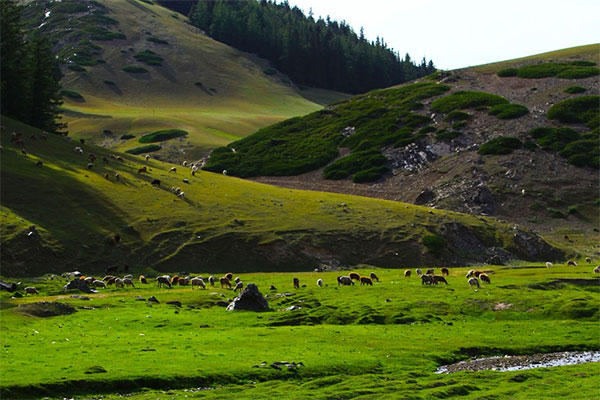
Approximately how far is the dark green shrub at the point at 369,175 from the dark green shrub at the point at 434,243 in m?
44.2

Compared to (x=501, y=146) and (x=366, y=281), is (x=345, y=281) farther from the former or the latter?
(x=501, y=146)

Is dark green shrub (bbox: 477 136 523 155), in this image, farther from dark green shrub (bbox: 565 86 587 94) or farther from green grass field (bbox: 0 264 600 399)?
green grass field (bbox: 0 264 600 399)

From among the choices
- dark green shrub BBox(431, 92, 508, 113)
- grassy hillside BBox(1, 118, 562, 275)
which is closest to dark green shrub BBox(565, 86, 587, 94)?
dark green shrub BBox(431, 92, 508, 113)

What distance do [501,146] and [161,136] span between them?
81.8m

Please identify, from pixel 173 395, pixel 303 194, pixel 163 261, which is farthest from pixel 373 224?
pixel 173 395

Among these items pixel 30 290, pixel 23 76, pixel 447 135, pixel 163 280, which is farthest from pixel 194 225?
pixel 447 135

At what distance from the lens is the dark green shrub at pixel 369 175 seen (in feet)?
458

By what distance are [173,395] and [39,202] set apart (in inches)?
2259

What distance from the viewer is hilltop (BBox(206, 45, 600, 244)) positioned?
125 m

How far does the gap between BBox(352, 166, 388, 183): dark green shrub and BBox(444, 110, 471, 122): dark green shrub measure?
21.4m

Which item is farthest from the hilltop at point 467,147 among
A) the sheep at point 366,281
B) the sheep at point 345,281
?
the sheep at point 345,281

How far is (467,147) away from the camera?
142 meters

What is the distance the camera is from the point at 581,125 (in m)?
146

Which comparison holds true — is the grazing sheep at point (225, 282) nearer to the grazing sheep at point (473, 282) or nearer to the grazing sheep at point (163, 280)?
the grazing sheep at point (163, 280)
